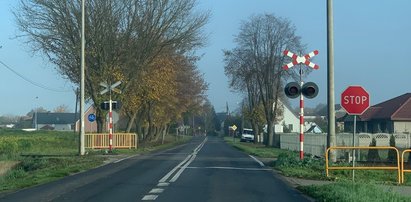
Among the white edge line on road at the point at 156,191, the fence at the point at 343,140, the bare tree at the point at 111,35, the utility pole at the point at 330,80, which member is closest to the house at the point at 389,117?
the fence at the point at 343,140

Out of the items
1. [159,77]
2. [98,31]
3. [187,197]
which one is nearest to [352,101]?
[187,197]

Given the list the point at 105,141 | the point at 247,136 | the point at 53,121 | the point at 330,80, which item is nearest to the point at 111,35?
the point at 105,141

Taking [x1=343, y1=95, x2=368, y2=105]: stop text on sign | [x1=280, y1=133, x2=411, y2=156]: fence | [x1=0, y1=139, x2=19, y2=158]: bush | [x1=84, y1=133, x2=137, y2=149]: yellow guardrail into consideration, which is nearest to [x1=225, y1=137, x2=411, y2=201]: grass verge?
[x1=343, y1=95, x2=368, y2=105]: stop text on sign

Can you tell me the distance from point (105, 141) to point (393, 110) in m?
36.0

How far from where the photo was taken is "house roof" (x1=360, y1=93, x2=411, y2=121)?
215 ft

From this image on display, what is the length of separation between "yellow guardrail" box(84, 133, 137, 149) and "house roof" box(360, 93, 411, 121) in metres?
31.8

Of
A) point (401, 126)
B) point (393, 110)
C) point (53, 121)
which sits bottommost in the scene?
point (401, 126)

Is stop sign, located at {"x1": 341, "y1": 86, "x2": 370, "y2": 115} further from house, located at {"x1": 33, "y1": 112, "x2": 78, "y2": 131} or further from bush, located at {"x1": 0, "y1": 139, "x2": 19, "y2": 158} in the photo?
house, located at {"x1": 33, "y1": 112, "x2": 78, "y2": 131}

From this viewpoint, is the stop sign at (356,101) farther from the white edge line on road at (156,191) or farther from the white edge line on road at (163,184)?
the white edge line on road at (156,191)

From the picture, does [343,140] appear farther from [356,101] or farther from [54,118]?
[54,118]

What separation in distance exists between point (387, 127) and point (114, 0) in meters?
37.3

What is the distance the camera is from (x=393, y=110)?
67312 mm

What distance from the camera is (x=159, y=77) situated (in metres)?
52.8

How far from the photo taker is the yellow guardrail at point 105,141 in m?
44.2
